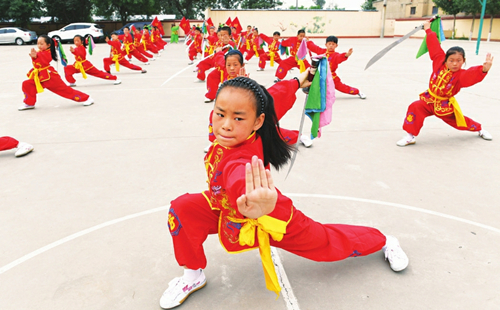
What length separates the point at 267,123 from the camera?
193 cm

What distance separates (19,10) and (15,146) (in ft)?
90.6

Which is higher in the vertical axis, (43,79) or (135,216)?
(43,79)

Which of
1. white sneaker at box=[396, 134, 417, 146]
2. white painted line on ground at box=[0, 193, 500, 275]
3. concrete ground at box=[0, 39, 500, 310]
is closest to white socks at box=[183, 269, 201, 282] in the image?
concrete ground at box=[0, 39, 500, 310]

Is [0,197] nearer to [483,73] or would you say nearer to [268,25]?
[483,73]

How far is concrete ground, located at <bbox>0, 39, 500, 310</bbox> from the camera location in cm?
209

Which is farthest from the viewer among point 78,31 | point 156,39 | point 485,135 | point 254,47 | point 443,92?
point 78,31

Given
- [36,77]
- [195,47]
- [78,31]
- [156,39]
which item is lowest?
[36,77]

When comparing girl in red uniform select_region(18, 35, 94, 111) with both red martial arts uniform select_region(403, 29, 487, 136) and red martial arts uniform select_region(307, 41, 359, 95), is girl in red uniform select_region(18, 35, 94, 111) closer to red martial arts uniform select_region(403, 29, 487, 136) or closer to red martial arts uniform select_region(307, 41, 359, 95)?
red martial arts uniform select_region(307, 41, 359, 95)

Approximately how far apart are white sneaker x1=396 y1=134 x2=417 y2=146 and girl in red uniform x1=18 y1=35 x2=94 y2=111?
5.44 m

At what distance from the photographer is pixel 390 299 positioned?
2.02 meters

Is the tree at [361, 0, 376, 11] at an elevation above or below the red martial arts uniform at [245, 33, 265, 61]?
above

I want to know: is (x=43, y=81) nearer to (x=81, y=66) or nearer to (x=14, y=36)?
(x=81, y=66)

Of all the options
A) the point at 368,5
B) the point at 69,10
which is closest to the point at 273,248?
the point at 69,10

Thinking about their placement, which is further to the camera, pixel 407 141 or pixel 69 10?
pixel 69 10
